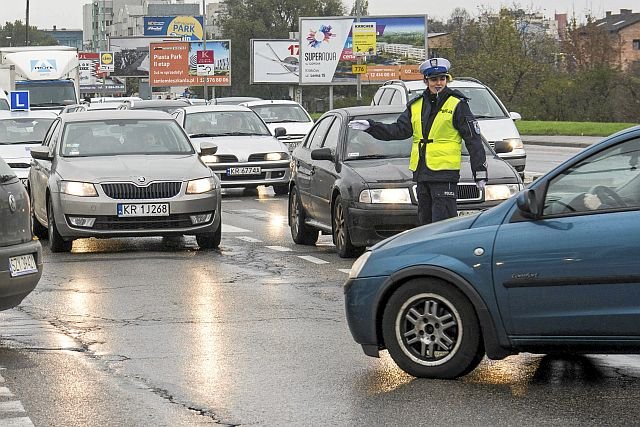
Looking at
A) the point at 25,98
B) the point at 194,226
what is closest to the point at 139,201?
the point at 194,226

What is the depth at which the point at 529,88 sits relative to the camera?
6906cm

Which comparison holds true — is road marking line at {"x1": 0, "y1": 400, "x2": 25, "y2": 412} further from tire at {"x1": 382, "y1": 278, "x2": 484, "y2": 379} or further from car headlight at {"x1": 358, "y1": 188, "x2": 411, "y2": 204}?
car headlight at {"x1": 358, "y1": 188, "x2": 411, "y2": 204}

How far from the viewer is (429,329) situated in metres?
7.93

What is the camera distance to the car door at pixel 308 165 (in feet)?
52.1

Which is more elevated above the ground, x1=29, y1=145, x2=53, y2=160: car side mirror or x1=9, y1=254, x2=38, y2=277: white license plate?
x1=29, y1=145, x2=53, y2=160: car side mirror

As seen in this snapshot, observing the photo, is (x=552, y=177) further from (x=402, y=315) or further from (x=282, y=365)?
(x=282, y=365)

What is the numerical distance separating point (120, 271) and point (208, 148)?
3186 millimetres

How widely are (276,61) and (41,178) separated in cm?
6419

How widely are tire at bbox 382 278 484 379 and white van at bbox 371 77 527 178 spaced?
54.0 feet

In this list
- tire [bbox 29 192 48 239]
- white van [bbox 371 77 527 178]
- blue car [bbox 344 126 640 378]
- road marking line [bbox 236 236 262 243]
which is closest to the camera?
blue car [bbox 344 126 640 378]

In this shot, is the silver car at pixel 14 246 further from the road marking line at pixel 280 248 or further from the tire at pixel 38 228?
the tire at pixel 38 228

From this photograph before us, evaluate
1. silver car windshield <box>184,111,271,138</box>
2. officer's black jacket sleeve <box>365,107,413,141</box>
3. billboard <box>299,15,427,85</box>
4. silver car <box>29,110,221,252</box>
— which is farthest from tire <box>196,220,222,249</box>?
billboard <box>299,15,427,85</box>

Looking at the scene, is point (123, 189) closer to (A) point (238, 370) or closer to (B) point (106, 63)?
(A) point (238, 370)

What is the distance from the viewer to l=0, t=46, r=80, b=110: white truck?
134 feet
